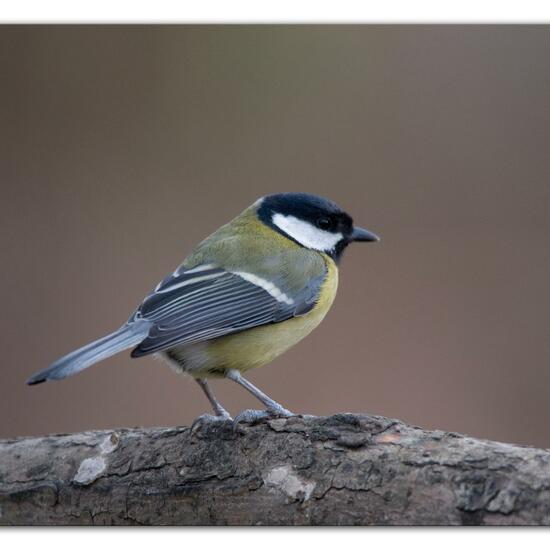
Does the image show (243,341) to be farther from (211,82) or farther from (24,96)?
(24,96)

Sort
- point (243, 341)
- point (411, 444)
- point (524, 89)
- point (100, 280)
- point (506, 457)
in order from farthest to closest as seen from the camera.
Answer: point (100, 280) → point (524, 89) → point (243, 341) → point (411, 444) → point (506, 457)

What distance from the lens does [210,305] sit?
67.1 inches

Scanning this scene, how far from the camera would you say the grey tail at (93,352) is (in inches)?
52.4

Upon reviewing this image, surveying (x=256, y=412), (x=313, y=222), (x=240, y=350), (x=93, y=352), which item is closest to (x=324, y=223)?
(x=313, y=222)

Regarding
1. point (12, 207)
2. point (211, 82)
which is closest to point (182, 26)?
point (211, 82)

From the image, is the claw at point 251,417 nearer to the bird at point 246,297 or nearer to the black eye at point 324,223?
the bird at point 246,297

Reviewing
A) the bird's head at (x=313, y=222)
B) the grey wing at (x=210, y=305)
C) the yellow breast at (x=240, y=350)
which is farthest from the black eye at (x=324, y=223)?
the yellow breast at (x=240, y=350)

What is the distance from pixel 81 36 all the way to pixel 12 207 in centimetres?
52

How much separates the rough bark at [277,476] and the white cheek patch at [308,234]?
606 mm

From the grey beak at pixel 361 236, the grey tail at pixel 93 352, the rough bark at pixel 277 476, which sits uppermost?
the grey beak at pixel 361 236

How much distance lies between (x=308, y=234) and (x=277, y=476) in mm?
733

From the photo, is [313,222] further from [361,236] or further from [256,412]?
[256,412]

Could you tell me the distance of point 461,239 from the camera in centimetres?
224

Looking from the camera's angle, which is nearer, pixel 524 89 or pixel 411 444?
pixel 411 444
